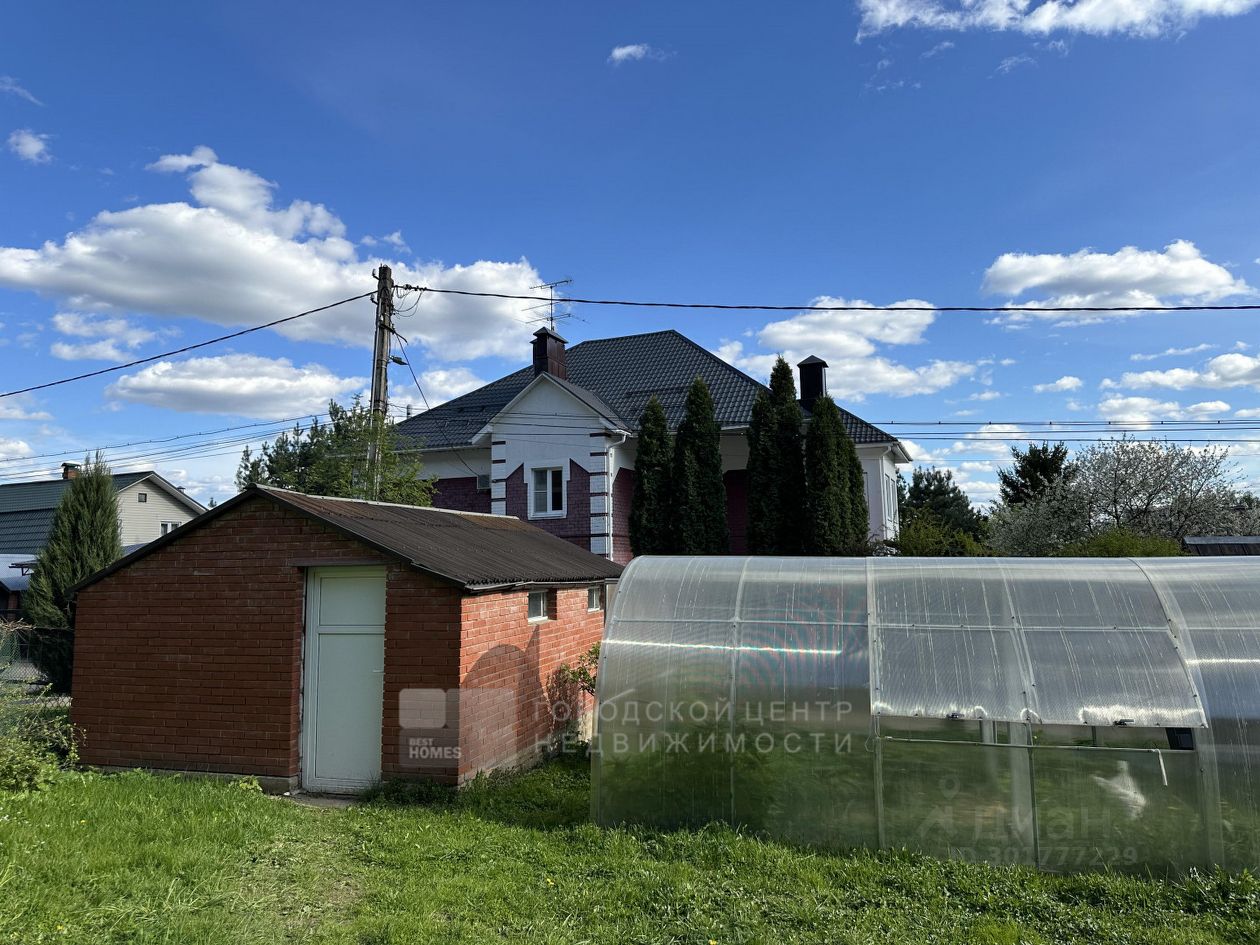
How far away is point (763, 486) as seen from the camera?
17.0 metres

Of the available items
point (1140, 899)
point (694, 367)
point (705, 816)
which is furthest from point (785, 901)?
point (694, 367)

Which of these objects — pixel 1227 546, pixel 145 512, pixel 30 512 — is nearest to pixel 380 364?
Result: pixel 1227 546

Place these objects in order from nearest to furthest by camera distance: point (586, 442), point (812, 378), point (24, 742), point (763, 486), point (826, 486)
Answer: point (24, 742), point (826, 486), point (763, 486), point (586, 442), point (812, 378)

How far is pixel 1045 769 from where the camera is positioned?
19.2 feet

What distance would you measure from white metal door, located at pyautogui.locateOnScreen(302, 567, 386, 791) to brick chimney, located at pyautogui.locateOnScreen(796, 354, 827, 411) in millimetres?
14992

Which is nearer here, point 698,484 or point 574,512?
point 698,484

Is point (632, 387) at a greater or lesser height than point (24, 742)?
greater

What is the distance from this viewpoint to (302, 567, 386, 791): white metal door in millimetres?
7945

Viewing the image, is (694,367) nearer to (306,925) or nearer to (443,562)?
(443,562)

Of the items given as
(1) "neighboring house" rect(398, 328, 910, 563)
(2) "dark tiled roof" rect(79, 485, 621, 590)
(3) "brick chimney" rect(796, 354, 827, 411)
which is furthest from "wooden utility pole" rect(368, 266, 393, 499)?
(3) "brick chimney" rect(796, 354, 827, 411)

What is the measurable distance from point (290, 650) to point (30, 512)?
27.8 metres

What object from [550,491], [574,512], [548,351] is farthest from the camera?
[548,351]

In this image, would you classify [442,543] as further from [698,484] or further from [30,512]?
[30,512]

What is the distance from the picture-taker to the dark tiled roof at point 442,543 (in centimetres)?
796
